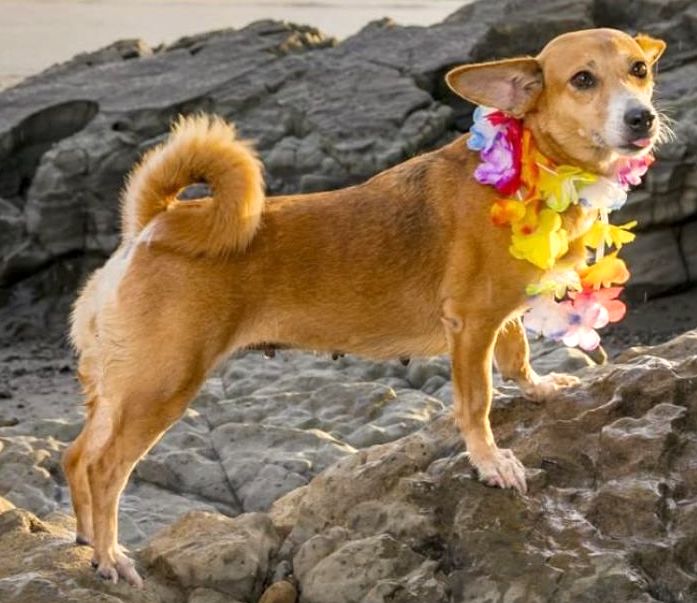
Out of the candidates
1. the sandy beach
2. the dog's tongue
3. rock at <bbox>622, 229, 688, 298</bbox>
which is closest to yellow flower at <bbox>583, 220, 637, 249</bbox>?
the dog's tongue

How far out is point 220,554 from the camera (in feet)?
18.1

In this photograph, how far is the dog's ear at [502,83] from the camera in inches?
221

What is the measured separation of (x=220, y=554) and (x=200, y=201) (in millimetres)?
1278

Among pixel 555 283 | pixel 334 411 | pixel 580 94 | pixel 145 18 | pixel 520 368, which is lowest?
pixel 334 411

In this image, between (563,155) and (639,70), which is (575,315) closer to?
(563,155)

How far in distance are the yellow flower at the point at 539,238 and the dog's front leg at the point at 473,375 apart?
288 millimetres

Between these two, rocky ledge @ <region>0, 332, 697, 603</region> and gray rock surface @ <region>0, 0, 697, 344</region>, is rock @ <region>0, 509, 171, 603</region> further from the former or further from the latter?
gray rock surface @ <region>0, 0, 697, 344</region>

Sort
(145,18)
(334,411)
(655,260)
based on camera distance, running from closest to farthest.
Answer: (334,411), (655,260), (145,18)

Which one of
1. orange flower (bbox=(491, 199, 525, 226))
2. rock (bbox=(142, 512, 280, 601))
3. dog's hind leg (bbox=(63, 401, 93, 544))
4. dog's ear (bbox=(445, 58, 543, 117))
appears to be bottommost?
rock (bbox=(142, 512, 280, 601))

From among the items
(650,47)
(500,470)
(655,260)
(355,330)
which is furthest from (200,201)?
(655,260)

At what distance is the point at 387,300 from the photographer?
19.1 ft

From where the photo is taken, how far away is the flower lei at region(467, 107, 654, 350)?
5586 mm

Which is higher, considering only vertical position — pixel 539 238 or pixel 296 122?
pixel 539 238

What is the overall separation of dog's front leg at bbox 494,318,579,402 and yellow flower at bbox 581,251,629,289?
1.03ft
